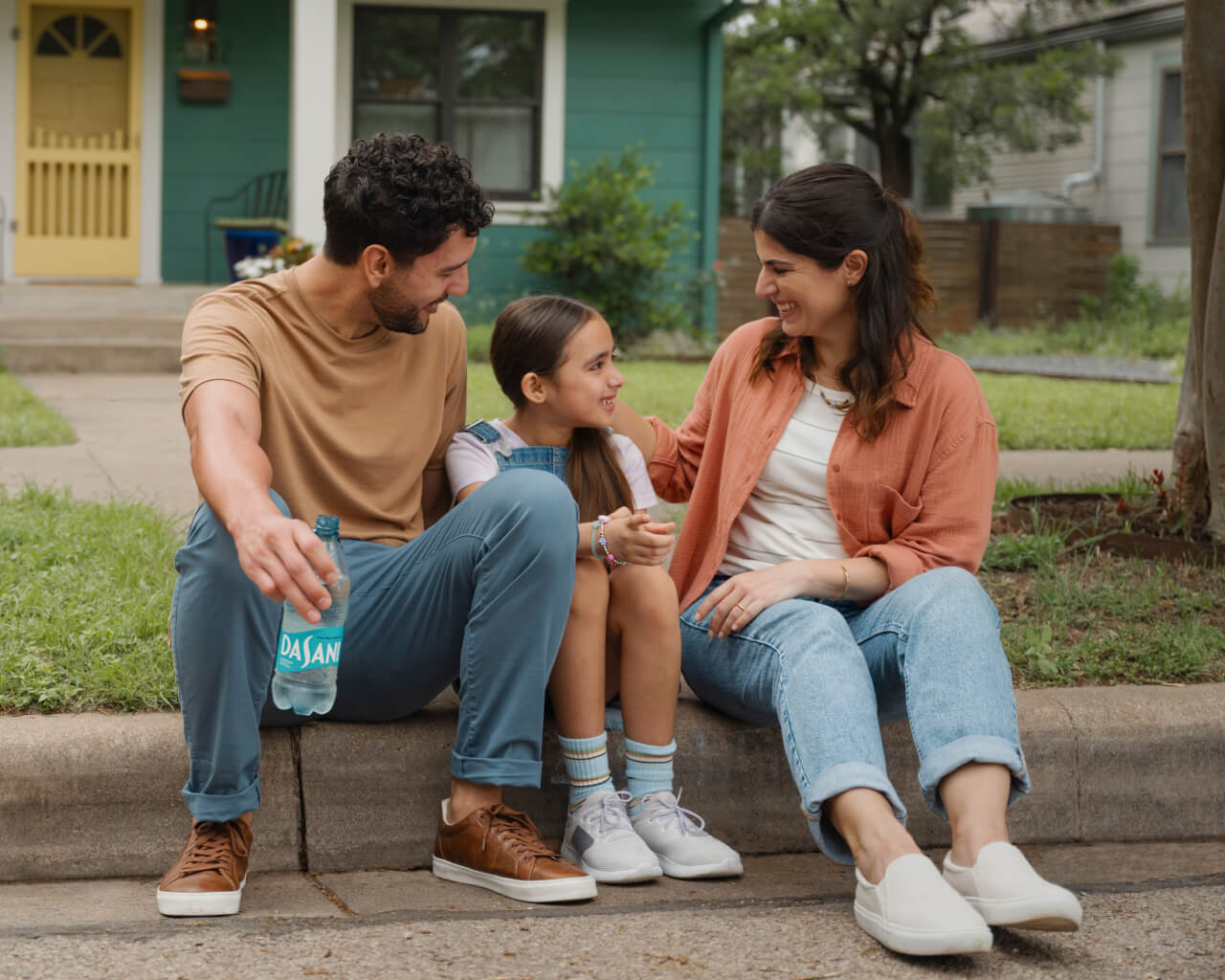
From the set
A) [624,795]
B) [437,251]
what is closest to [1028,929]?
[624,795]

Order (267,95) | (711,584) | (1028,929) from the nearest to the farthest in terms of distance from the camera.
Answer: (1028,929), (711,584), (267,95)

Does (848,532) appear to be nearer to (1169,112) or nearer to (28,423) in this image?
(28,423)

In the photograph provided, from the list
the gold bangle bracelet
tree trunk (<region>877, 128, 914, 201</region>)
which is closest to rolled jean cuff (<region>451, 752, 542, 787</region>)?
the gold bangle bracelet

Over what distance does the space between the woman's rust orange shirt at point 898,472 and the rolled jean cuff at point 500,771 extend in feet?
2.00

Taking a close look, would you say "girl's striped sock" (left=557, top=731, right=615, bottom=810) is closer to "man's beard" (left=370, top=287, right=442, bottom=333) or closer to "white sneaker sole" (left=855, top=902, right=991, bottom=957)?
"white sneaker sole" (left=855, top=902, right=991, bottom=957)

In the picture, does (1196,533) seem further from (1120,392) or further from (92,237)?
(92,237)

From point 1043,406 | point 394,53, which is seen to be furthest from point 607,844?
point 394,53

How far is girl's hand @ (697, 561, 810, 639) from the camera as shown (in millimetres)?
2934

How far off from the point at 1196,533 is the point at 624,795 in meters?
2.54

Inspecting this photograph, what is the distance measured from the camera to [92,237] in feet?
41.5

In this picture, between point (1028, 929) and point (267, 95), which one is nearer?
point (1028, 929)

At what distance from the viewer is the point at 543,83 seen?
495 inches

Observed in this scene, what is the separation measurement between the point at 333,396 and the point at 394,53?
10.3 metres

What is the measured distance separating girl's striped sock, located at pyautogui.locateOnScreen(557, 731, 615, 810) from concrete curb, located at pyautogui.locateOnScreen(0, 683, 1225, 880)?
141 mm
